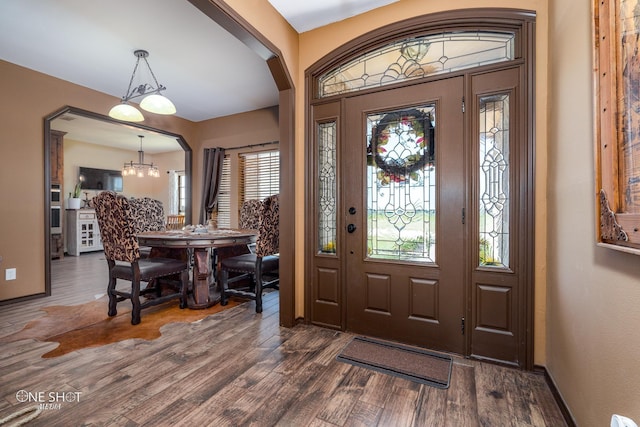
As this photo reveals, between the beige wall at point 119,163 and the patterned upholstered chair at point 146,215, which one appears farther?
the beige wall at point 119,163

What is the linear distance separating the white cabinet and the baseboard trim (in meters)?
8.46

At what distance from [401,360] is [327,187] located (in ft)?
5.26

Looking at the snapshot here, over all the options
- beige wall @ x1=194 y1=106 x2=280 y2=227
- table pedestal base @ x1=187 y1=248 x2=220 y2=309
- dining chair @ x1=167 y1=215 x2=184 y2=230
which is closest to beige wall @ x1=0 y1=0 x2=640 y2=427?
table pedestal base @ x1=187 y1=248 x2=220 y2=309

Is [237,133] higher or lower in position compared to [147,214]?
higher

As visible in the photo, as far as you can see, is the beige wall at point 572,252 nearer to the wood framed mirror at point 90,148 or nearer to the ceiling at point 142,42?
the ceiling at point 142,42

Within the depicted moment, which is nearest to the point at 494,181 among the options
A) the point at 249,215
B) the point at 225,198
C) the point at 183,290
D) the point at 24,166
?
the point at 183,290

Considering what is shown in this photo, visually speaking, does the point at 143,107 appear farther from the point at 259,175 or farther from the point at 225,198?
the point at 225,198

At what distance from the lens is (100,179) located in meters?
7.82

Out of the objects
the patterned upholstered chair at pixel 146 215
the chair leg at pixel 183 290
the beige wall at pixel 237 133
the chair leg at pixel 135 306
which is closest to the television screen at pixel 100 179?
the beige wall at pixel 237 133

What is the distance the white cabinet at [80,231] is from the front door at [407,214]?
7.18 metres

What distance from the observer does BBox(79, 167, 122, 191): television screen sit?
7.53 meters

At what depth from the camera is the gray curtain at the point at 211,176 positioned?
5.58 m

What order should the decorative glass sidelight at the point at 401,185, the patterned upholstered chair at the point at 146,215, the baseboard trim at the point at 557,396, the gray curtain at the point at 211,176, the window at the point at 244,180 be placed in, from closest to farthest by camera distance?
the baseboard trim at the point at 557,396 → the decorative glass sidelight at the point at 401,185 → the patterned upholstered chair at the point at 146,215 → the window at the point at 244,180 → the gray curtain at the point at 211,176

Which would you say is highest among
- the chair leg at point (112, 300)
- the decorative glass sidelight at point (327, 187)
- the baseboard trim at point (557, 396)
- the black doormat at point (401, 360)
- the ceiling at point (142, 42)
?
the ceiling at point (142, 42)
